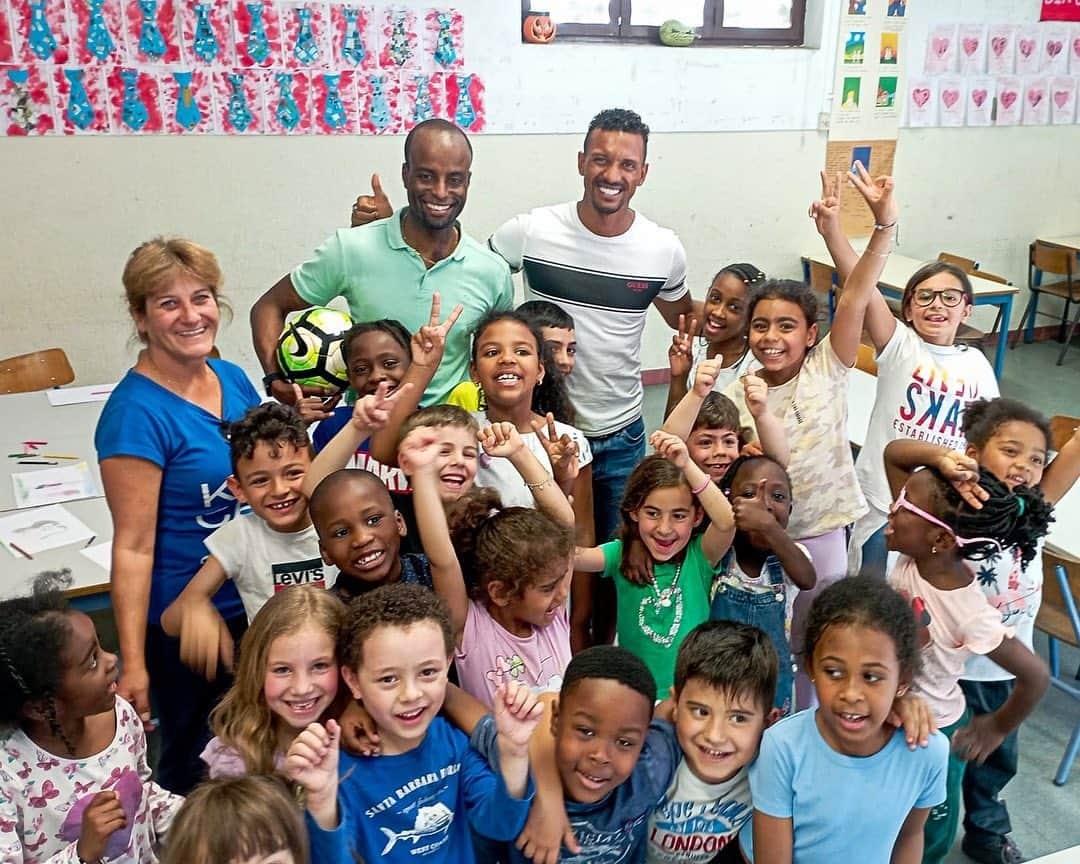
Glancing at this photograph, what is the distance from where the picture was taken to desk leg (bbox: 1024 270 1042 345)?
22.0 feet

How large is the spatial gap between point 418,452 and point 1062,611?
2.06 meters

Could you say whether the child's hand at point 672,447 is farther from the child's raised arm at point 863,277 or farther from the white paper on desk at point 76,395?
the white paper on desk at point 76,395

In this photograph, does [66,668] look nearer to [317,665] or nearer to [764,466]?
[317,665]

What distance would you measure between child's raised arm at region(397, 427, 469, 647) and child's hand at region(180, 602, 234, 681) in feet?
1.44

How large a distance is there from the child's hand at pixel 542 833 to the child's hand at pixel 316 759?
0.33 metres

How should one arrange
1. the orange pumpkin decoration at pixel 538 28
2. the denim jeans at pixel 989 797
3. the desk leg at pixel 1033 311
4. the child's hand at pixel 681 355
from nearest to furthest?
the denim jeans at pixel 989 797, the child's hand at pixel 681 355, the orange pumpkin decoration at pixel 538 28, the desk leg at pixel 1033 311

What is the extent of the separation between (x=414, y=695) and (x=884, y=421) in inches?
68.5

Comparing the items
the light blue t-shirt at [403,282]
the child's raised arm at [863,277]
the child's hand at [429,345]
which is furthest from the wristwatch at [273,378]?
the child's raised arm at [863,277]

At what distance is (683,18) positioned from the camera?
5.36 meters

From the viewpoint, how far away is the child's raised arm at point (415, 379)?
2.14 meters

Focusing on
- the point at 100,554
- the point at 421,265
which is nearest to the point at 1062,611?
the point at 421,265

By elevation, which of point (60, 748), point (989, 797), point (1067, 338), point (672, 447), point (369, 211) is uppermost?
point (369, 211)

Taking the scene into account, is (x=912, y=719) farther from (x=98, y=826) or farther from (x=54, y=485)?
(x=54, y=485)

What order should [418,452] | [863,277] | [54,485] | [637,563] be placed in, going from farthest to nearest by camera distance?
[54,485] → [863,277] → [637,563] → [418,452]
